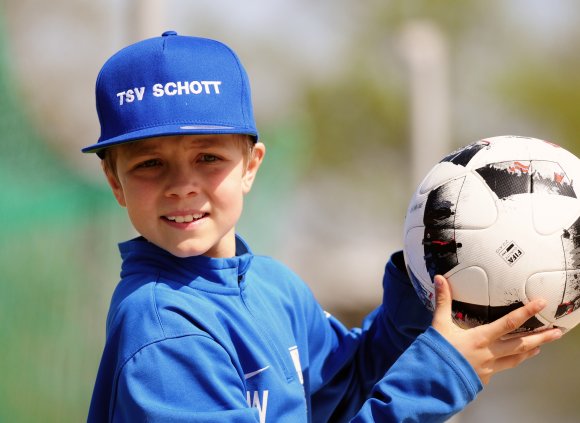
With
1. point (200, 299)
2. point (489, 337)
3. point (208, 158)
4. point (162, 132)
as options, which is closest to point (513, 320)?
point (489, 337)

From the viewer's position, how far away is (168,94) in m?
2.57

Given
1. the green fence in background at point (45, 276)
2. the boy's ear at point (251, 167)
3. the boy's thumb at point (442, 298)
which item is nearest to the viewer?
the boy's thumb at point (442, 298)

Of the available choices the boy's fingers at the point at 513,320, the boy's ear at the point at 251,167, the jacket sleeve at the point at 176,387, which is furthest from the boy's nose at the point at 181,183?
the boy's fingers at the point at 513,320

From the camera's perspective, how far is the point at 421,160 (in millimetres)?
7461

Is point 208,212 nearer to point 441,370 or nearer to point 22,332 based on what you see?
point 441,370

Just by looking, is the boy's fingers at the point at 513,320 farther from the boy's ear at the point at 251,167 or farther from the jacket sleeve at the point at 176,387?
the boy's ear at the point at 251,167

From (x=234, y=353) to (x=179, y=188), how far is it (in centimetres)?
44

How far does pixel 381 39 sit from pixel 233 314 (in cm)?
1603

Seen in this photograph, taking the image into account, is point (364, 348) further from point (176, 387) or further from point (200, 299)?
point (176, 387)

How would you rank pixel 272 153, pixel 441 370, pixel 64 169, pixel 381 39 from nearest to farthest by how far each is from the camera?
pixel 441 370
pixel 64 169
pixel 272 153
pixel 381 39

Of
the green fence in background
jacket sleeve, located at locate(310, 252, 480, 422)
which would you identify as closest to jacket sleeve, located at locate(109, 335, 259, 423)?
jacket sleeve, located at locate(310, 252, 480, 422)

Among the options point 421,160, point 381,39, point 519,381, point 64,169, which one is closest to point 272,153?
point 421,160

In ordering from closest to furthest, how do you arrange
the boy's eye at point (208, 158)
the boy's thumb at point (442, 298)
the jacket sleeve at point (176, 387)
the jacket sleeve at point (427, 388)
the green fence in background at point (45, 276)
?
1. the jacket sleeve at point (176, 387)
2. the jacket sleeve at point (427, 388)
3. the boy's thumb at point (442, 298)
4. the boy's eye at point (208, 158)
5. the green fence in background at point (45, 276)

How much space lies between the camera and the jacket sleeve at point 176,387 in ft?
7.70
